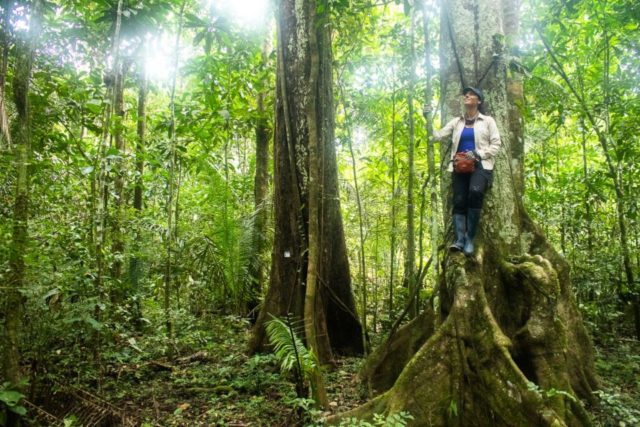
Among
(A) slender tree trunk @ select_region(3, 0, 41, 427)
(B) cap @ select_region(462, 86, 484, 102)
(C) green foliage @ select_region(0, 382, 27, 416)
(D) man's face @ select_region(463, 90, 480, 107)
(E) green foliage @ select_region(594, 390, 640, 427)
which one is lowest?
(E) green foliage @ select_region(594, 390, 640, 427)

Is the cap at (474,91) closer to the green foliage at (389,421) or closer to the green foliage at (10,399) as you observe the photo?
the green foliage at (389,421)

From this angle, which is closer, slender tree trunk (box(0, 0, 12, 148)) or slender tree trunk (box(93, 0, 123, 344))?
slender tree trunk (box(0, 0, 12, 148))

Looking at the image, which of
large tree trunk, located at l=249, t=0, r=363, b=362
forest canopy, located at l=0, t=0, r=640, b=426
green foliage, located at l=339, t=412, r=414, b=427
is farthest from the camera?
large tree trunk, located at l=249, t=0, r=363, b=362

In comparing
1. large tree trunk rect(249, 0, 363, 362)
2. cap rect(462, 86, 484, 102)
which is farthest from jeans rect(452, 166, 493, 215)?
large tree trunk rect(249, 0, 363, 362)

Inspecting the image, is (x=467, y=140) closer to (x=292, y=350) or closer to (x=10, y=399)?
(x=292, y=350)

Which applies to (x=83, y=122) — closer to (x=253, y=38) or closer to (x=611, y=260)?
(x=253, y=38)

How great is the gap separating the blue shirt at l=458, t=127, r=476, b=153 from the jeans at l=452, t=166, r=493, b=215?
0.20 m

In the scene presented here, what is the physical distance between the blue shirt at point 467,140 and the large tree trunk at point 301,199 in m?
1.91

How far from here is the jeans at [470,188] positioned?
4.33m

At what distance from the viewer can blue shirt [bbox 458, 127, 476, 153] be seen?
446 centimetres

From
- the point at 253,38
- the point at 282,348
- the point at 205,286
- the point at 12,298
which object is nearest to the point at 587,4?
the point at 253,38

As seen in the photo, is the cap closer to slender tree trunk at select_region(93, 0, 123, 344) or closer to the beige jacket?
the beige jacket

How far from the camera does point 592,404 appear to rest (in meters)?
4.27

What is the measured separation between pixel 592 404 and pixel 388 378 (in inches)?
76.8
